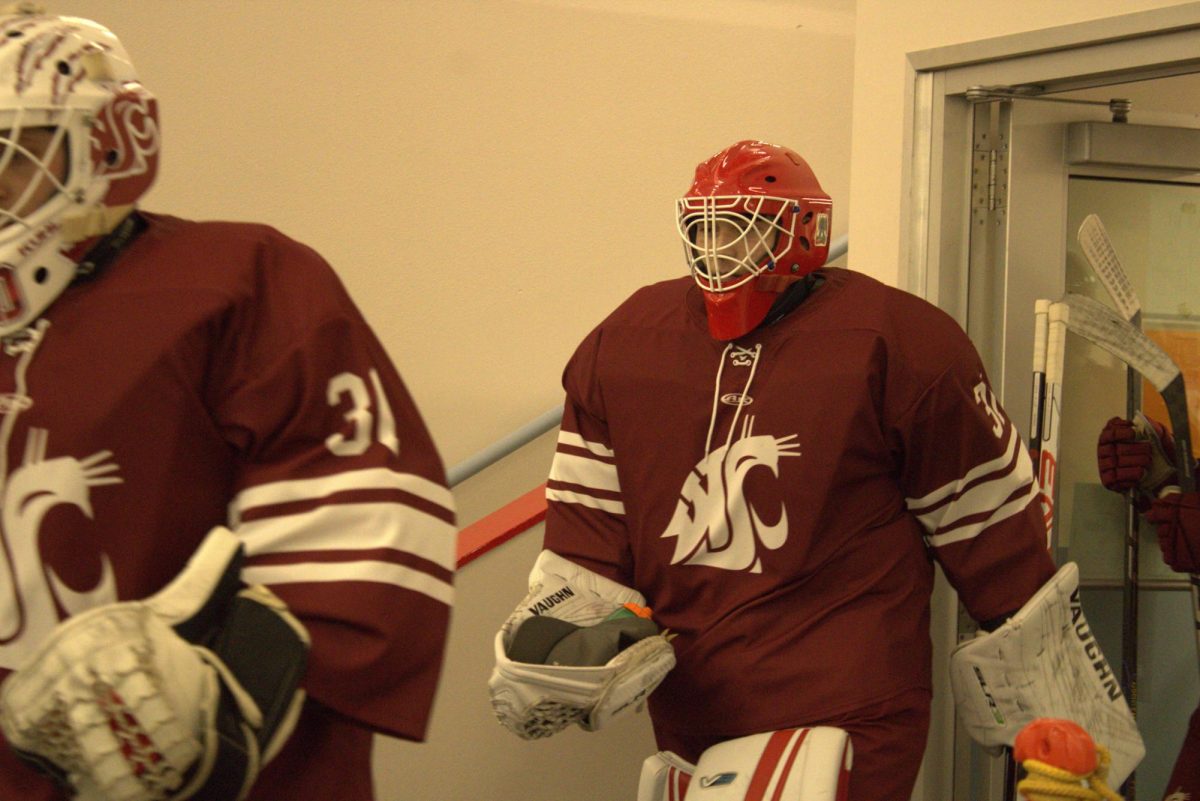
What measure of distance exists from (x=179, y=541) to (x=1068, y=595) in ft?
5.31

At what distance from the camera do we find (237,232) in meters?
1.43

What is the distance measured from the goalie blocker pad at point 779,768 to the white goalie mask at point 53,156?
4.12 ft

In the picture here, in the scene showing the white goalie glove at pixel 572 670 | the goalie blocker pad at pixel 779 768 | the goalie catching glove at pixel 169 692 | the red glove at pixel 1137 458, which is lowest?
the goalie blocker pad at pixel 779 768

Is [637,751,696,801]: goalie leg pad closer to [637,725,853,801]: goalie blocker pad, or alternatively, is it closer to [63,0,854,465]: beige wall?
[637,725,853,801]: goalie blocker pad

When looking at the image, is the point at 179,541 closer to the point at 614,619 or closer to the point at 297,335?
the point at 297,335

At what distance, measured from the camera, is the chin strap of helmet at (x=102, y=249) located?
4.67ft

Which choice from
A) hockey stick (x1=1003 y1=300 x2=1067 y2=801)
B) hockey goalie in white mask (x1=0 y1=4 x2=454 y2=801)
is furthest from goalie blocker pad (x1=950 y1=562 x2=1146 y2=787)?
hockey goalie in white mask (x1=0 y1=4 x2=454 y2=801)

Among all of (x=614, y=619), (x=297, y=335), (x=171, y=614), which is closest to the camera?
(x=171, y=614)

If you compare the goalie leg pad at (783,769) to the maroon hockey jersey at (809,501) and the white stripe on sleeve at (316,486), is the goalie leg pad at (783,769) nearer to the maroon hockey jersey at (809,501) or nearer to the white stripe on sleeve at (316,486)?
the maroon hockey jersey at (809,501)

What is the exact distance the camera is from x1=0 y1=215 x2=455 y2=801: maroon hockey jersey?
131cm

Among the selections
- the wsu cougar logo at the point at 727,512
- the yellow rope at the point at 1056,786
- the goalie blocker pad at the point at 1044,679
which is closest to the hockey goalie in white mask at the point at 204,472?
the yellow rope at the point at 1056,786

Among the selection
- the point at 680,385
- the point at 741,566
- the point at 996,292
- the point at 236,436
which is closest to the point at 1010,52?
the point at 996,292

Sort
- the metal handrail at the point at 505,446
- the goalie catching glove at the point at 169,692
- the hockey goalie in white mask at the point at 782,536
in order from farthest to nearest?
1. the metal handrail at the point at 505,446
2. the hockey goalie in white mask at the point at 782,536
3. the goalie catching glove at the point at 169,692

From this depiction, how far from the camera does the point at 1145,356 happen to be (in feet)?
9.92
